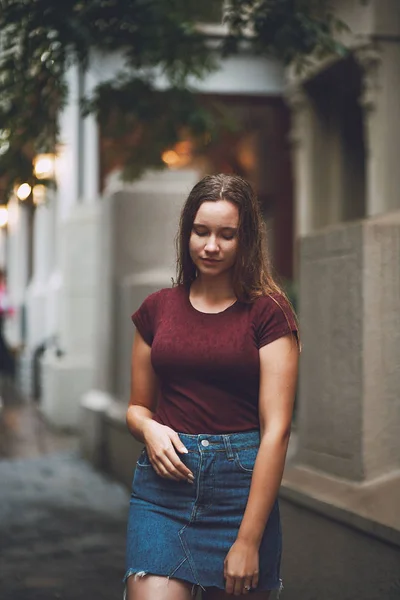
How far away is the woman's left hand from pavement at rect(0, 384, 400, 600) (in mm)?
1244

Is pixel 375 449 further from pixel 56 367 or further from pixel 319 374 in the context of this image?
pixel 56 367

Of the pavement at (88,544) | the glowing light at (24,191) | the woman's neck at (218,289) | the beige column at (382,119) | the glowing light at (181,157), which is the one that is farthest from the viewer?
the glowing light at (181,157)

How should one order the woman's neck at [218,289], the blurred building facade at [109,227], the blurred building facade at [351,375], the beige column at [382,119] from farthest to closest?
the beige column at [382,119] < the blurred building facade at [109,227] < the blurred building facade at [351,375] < the woman's neck at [218,289]

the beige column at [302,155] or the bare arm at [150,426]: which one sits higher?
the beige column at [302,155]

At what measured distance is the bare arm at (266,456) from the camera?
2600 mm

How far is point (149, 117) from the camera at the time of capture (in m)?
7.32

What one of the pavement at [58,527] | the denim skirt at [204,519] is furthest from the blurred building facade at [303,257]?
the denim skirt at [204,519]

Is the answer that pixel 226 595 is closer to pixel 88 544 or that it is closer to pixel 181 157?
pixel 88 544

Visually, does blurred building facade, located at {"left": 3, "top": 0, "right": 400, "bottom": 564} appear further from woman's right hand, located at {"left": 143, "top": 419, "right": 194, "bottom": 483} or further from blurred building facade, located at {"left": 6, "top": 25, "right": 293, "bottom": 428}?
woman's right hand, located at {"left": 143, "top": 419, "right": 194, "bottom": 483}

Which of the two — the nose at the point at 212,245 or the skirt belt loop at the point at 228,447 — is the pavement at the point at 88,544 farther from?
the nose at the point at 212,245

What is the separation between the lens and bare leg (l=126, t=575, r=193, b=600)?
2689 mm

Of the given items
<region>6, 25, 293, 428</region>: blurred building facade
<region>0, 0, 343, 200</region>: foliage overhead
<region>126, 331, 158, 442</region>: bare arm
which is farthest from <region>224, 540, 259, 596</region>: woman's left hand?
<region>6, 25, 293, 428</region>: blurred building facade

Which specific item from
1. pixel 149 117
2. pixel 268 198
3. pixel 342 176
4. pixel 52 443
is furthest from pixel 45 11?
pixel 268 198

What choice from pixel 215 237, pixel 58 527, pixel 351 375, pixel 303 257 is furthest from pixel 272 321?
pixel 58 527
